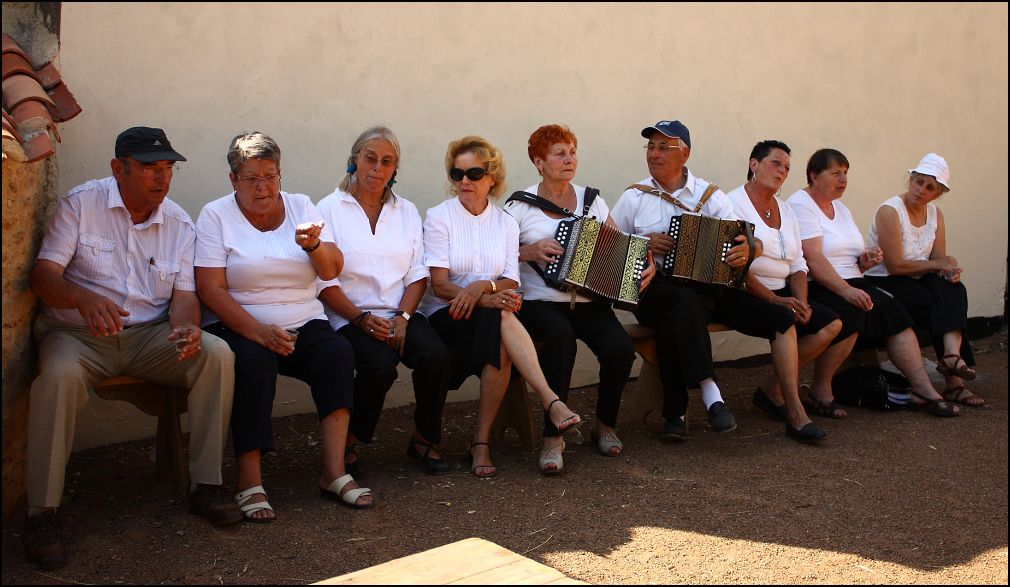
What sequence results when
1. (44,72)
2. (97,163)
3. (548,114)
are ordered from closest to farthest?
(44,72) < (97,163) < (548,114)

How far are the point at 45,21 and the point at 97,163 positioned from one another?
2.42 feet

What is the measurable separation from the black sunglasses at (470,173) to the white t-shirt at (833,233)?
7.08ft

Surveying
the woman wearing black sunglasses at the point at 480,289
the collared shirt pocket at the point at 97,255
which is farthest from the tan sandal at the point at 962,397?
the collared shirt pocket at the point at 97,255

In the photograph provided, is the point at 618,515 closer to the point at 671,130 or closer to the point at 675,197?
the point at 675,197

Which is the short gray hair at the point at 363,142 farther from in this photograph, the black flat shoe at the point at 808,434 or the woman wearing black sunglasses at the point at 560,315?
the black flat shoe at the point at 808,434

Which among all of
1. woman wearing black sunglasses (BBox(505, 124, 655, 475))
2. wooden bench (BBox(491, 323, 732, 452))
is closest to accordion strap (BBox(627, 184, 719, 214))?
woman wearing black sunglasses (BBox(505, 124, 655, 475))

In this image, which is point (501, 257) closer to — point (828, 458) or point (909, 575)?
point (828, 458)

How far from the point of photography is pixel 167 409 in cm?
407

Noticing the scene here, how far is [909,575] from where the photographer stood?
3.52m

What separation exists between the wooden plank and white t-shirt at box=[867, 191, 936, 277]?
14.2 ft

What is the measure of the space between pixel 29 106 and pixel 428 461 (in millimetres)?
2176

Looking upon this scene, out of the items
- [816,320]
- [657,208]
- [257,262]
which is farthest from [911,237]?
[257,262]

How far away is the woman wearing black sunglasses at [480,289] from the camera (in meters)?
4.54

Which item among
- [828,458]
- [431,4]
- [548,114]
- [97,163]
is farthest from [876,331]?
[97,163]
